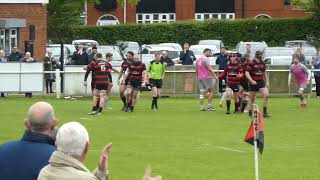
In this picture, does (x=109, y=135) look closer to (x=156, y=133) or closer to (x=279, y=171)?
(x=156, y=133)

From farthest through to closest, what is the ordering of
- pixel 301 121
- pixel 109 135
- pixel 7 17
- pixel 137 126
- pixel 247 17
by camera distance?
pixel 247 17 < pixel 7 17 < pixel 301 121 < pixel 137 126 < pixel 109 135

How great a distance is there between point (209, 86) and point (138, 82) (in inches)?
84.5

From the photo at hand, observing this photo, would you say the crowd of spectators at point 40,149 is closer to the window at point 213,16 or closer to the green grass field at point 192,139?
the green grass field at point 192,139

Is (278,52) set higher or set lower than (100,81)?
higher

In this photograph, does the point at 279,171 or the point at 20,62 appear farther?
the point at 20,62

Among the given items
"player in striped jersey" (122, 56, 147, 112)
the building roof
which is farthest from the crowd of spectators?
the building roof

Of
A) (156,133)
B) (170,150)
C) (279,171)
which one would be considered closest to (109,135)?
(156,133)

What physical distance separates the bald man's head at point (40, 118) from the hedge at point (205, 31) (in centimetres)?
5776

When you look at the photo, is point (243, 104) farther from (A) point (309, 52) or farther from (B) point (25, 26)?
(A) point (309, 52)

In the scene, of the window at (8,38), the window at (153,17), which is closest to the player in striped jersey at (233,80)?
the window at (8,38)

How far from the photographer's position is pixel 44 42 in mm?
43500

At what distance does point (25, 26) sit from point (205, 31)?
24812 mm

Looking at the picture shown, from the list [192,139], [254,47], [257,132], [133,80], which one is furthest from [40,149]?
[254,47]

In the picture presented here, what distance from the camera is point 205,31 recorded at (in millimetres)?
65562
